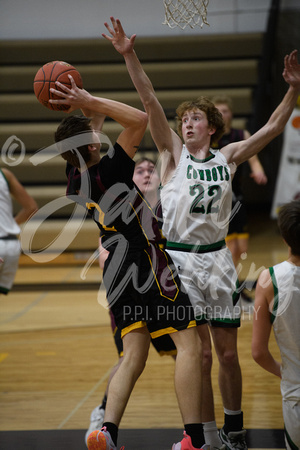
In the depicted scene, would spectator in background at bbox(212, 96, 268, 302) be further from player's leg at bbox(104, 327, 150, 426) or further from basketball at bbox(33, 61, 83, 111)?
player's leg at bbox(104, 327, 150, 426)

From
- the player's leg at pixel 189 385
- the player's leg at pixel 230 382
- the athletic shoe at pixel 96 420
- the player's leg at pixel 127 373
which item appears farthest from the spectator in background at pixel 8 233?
the player's leg at pixel 189 385

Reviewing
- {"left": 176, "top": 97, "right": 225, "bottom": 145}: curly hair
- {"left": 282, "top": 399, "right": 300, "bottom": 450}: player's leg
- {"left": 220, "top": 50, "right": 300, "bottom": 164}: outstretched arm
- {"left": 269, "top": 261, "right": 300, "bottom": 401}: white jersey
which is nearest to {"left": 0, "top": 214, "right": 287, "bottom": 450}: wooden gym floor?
{"left": 282, "top": 399, "right": 300, "bottom": 450}: player's leg

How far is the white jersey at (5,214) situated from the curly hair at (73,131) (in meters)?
2.19

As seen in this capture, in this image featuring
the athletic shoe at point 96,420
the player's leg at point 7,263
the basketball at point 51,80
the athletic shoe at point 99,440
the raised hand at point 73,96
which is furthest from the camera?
the player's leg at point 7,263

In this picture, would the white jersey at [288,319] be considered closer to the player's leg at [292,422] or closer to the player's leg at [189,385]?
the player's leg at [292,422]

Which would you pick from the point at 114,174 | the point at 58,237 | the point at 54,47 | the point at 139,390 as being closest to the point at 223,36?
the point at 54,47

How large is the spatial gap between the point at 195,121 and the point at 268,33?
758cm

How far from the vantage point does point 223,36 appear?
1066 centimetres

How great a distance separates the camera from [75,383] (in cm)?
465

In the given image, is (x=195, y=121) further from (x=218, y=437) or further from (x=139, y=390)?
(x=139, y=390)

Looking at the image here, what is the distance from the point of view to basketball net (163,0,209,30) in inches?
137

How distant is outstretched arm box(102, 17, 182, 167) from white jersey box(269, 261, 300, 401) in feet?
A: 3.34

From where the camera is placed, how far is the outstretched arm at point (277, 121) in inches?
131

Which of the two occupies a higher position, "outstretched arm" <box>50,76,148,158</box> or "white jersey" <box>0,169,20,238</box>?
"outstretched arm" <box>50,76,148,158</box>
